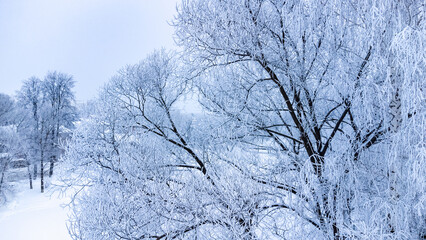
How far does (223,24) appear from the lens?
308 centimetres

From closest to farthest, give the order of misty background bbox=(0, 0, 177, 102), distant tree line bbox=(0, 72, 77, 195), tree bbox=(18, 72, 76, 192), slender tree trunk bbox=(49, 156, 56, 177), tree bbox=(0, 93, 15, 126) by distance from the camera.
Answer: distant tree line bbox=(0, 72, 77, 195), tree bbox=(0, 93, 15, 126), tree bbox=(18, 72, 76, 192), slender tree trunk bbox=(49, 156, 56, 177), misty background bbox=(0, 0, 177, 102)

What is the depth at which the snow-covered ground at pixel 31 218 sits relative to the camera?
28.6 feet

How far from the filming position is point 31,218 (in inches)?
393

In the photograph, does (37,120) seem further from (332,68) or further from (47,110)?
(332,68)

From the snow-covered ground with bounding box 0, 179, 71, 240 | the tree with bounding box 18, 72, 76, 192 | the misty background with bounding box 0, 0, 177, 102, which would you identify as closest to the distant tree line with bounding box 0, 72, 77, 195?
the tree with bounding box 18, 72, 76, 192

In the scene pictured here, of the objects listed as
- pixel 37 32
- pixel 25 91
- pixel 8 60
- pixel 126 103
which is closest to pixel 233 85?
pixel 126 103

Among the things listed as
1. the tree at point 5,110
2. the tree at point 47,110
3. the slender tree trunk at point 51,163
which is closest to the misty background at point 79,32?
the tree at point 47,110

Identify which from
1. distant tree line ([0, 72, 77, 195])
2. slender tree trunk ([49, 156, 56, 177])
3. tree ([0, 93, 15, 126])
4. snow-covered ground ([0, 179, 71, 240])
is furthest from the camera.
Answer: slender tree trunk ([49, 156, 56, 177])

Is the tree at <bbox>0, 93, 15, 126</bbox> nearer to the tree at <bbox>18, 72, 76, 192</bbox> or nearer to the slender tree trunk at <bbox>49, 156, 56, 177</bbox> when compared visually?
the tree at <bbox>18, 72, 76, 192</bbox>

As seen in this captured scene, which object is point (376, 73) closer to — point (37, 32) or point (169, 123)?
point (169, 123)

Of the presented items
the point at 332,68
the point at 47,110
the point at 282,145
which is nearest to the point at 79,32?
the point at 47,110

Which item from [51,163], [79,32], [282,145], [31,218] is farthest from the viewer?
[79,32]

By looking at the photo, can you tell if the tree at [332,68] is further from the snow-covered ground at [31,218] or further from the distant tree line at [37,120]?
the distant tree line at [37,120]

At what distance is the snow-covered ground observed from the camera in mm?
8711
